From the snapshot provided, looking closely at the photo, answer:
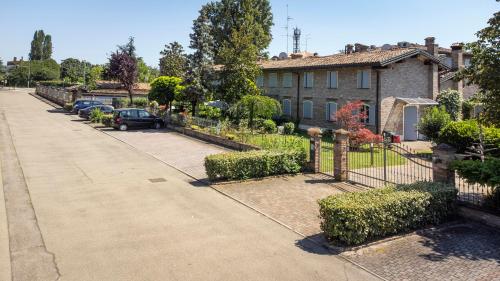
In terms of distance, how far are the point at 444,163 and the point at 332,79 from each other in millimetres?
20171

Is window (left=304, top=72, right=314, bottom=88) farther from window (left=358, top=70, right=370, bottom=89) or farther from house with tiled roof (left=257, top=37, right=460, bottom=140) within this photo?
window (left=358, top=70, right=370, bottom=89)

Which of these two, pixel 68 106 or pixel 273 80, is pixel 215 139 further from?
pixel 68 106

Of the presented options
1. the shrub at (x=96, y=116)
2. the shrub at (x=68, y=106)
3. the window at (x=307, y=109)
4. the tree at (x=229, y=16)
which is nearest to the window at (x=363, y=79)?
the window at (x=307, y=109)

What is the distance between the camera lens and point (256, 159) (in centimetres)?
1544

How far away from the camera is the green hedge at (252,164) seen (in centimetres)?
1484

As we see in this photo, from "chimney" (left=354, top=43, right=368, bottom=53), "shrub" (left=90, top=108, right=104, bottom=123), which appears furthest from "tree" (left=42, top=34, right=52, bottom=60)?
"chimney" (left=354, top=43, right=368, bottom=53)

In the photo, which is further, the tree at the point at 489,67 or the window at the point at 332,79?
the window at the point at 332,79

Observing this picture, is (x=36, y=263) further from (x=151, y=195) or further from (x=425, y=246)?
(x=425, y=246)

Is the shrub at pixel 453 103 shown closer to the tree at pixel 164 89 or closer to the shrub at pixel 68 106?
the tree at pixel 164 89

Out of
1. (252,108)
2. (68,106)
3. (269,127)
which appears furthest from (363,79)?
(68,106)

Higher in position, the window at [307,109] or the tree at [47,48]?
the tree at [47,48]

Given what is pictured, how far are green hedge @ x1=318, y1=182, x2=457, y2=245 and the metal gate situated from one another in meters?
2.11

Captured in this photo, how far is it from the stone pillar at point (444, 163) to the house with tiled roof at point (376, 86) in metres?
14.8

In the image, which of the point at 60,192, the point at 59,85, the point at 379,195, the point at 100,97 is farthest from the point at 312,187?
the point at 59,85
